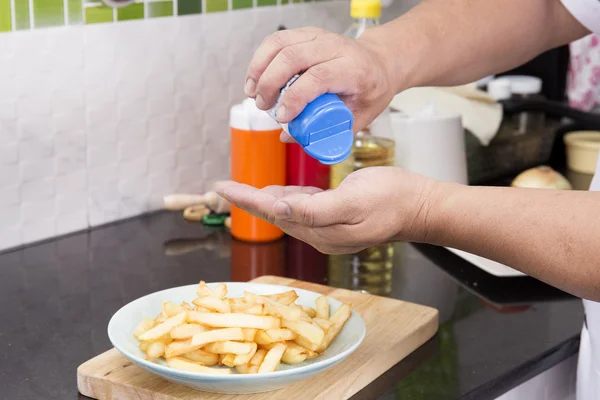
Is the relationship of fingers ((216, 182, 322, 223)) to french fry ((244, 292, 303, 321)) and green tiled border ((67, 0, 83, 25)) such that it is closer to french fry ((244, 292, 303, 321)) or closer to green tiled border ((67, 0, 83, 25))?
french fry ((244, 292, 303, 321))

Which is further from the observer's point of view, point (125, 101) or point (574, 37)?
point (125, 101)

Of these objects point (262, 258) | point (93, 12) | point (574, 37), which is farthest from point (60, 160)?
point (574, 37)

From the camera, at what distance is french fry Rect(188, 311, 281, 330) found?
103cm

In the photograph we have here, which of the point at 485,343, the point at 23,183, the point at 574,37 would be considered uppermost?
the point at 574,37

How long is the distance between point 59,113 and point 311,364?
750 millimetres

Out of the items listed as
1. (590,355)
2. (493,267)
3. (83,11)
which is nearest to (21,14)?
(83,11)

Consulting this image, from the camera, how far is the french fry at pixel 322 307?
3.80ft

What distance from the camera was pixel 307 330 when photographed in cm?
105

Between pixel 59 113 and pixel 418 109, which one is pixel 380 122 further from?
pixel 59 113

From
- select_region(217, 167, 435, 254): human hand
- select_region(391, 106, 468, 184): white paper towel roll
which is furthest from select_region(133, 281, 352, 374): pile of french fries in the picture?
select_region(391, 106, 468, 184): white paper towel roll

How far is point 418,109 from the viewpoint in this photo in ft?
6.14

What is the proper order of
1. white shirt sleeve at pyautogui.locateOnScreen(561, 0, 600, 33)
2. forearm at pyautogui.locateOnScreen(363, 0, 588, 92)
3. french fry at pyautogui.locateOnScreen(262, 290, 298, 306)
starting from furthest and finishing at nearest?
white shirt sleeve at pyautogui.locateOnScreen(561, 0, 600, 33) < forearm at pyautogui.locateOnScreen(363, 0, 588, 92) < french fry at pyautogui.locateOnScreen(262, 290, 298, 306)

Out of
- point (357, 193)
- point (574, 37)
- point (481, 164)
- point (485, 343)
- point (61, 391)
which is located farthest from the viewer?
point (481, 164)

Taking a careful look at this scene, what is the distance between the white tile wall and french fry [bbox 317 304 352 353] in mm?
641
